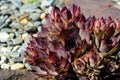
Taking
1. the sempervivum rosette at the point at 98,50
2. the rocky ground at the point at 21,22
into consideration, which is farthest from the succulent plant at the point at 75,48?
the rocky ground at the point at 21,22

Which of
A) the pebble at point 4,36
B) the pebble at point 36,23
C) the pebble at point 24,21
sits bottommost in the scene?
the pebble at point 4,36

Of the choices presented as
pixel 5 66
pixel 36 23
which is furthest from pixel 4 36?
pixel 5 66

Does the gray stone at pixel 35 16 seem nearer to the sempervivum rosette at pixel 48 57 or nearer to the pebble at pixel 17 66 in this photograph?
the pebble at pixel 17 66

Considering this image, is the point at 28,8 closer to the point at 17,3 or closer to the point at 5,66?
the point at 17,3

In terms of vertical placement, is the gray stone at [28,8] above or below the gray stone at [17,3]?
below

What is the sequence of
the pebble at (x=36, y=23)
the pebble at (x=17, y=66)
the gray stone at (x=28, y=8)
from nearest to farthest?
1. the pebble at (x=17, y=66)
2. the pebble at (x=36, y=23)
3. the gray stone at (x=28, y=8)

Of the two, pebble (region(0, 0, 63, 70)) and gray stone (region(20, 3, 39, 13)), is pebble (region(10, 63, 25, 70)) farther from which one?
gray stone (region(20, 3, 39, 13))

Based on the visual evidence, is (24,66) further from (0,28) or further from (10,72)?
(0,28)

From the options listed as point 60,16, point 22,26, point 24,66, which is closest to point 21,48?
point 24,66
